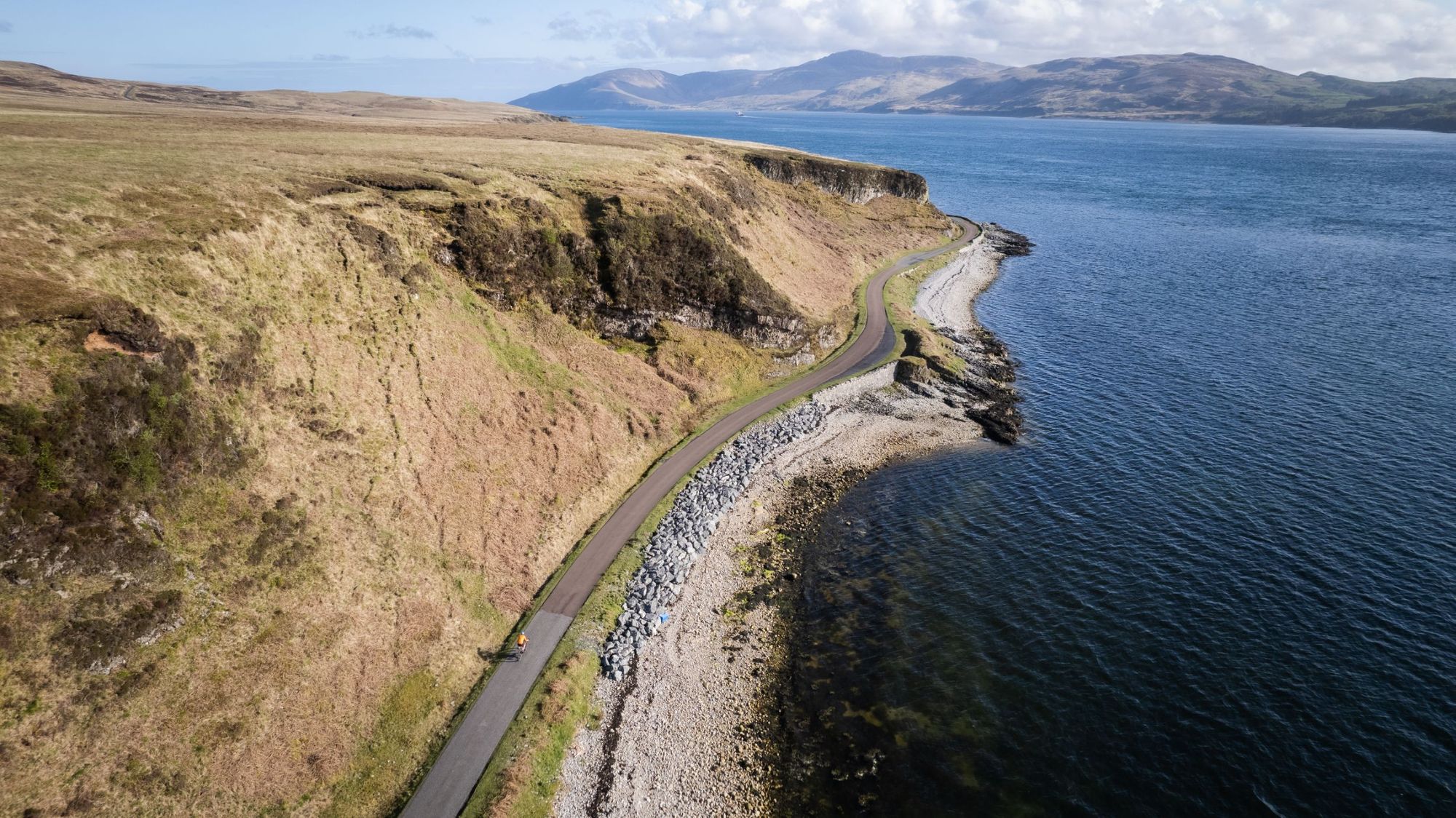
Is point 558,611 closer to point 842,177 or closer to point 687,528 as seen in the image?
point 687,528

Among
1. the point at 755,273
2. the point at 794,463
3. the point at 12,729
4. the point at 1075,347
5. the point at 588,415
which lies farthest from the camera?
the point at 1075,347

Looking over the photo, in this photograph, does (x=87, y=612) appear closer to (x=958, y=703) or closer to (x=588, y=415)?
(x=588, y=415)

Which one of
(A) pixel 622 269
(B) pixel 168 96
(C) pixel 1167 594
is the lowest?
(C) pixel 1167 594

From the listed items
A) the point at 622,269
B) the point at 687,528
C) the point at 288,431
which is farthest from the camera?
the point at 622,269

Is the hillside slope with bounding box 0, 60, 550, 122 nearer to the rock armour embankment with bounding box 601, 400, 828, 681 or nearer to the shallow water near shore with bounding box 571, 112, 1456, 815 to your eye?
the rock armour embankment with bounding box 601, 400, 828, 681

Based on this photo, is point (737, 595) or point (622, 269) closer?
point (737, 595)

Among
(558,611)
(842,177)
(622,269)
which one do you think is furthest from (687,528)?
(842,177)

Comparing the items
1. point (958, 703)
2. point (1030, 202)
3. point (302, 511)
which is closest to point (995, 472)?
point (958, 703)
